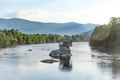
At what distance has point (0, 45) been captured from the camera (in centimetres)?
17962

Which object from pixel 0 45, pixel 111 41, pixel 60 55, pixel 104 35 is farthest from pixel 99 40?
pixel 60 55

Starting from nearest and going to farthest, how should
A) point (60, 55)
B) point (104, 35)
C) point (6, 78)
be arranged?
1. point (6, 78)
2. point (60, 55)
3. point (104, 35)

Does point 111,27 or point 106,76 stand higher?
point 111,27

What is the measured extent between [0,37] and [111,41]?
6471 cm

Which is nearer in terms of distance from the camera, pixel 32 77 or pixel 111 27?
pixel 32 77

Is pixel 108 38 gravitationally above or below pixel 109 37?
below

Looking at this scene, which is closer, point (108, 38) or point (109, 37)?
point (109, 37)

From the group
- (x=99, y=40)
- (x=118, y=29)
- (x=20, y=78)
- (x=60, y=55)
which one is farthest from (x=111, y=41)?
(x=20, y=78)

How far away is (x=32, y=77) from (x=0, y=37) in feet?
426

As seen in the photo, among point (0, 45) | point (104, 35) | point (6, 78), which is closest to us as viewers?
point (6, 78)

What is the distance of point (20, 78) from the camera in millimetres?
56562

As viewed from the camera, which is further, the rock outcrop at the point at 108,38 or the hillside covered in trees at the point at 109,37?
the hillside covered in trees at the point at 109,37

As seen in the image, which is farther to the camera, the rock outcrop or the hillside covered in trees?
the hillside covered in trees

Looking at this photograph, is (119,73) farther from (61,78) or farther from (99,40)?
(99,40)
